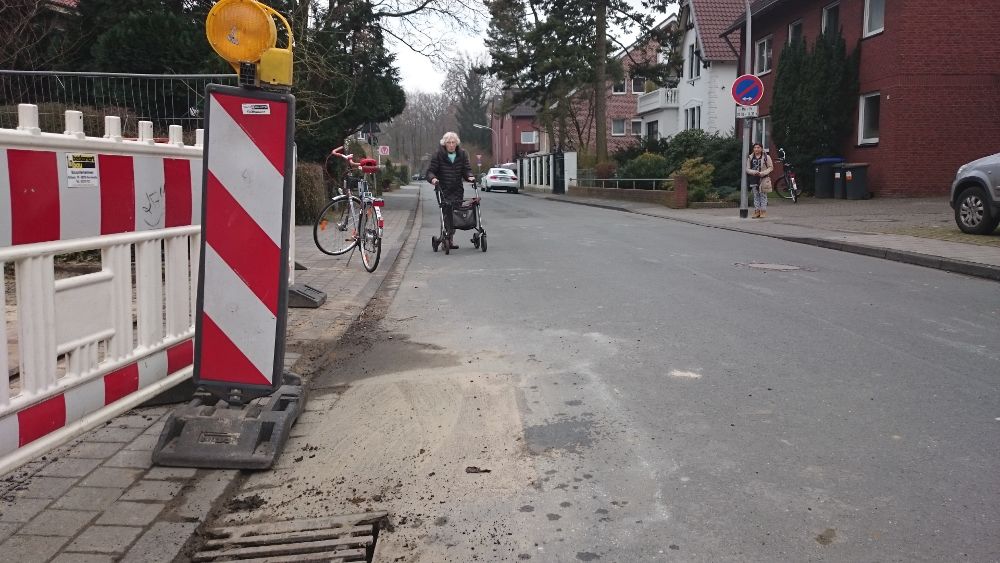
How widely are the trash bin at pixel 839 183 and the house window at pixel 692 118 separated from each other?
17.7 metres

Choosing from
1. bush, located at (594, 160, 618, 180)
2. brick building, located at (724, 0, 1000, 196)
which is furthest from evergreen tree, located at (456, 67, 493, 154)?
brick building, located at (724, 0, 1000, 196)

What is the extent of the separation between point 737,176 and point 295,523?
29449 millimetres

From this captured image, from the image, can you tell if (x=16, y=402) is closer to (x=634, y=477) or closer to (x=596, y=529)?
(x=596, y=529)

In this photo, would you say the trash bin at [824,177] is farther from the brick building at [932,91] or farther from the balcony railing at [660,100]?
the balcony railing at [660,100]

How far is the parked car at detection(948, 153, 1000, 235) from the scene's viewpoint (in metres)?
12.6

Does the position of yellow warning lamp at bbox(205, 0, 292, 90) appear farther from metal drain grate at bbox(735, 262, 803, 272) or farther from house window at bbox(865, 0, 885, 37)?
house window at bbox(865, 0, 885, 37)

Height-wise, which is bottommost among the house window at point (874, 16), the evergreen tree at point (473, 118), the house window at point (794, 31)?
the house window at point (874, 16)

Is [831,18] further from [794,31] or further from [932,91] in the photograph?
[932,91]

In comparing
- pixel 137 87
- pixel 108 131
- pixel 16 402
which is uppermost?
pixel 137 87

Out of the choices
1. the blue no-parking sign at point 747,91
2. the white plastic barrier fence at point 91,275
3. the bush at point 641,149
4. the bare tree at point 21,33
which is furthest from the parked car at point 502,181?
the white plastic barrier fence at point 91,275

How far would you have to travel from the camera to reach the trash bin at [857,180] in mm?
24125

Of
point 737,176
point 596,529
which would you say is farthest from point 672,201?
point 596,529

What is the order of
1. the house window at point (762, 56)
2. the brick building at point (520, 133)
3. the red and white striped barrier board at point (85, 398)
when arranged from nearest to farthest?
the red and white striped barrier board at point (85, 398) < the house window at point (762, 56) < the brick building at point (520, 133)

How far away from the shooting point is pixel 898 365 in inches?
220
